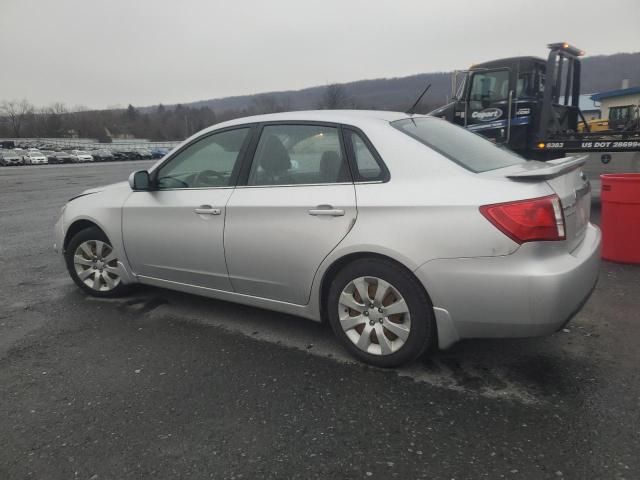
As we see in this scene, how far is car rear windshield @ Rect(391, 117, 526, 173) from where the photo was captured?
3.20 meters

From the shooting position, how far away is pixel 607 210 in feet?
18.0

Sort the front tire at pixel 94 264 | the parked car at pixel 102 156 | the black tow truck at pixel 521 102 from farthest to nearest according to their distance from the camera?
the parked car at pixel 102 156 → the black tow truck at pixel 521 102 → the front tire at pixel 94 264

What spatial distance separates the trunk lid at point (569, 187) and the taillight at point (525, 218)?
0.16 meters

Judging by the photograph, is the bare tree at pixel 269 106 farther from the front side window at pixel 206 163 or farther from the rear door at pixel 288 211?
the rear door at pixel 288 211

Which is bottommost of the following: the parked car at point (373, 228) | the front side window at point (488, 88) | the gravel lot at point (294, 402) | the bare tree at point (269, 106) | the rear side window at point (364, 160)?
the gravel lot at point (294, 402)

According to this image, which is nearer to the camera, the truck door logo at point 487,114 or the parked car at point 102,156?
the truck door logo at point 487,114

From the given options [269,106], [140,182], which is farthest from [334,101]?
[140,182]

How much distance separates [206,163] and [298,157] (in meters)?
0.89

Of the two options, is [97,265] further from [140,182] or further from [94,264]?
[140,182]

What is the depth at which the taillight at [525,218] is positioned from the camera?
2711mm

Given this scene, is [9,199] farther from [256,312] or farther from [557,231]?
[557,231]

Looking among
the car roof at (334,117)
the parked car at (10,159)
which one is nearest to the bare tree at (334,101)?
the car roof at (334,117)

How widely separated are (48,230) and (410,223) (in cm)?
777

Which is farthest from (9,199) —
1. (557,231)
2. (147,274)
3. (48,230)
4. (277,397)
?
(557,231)
